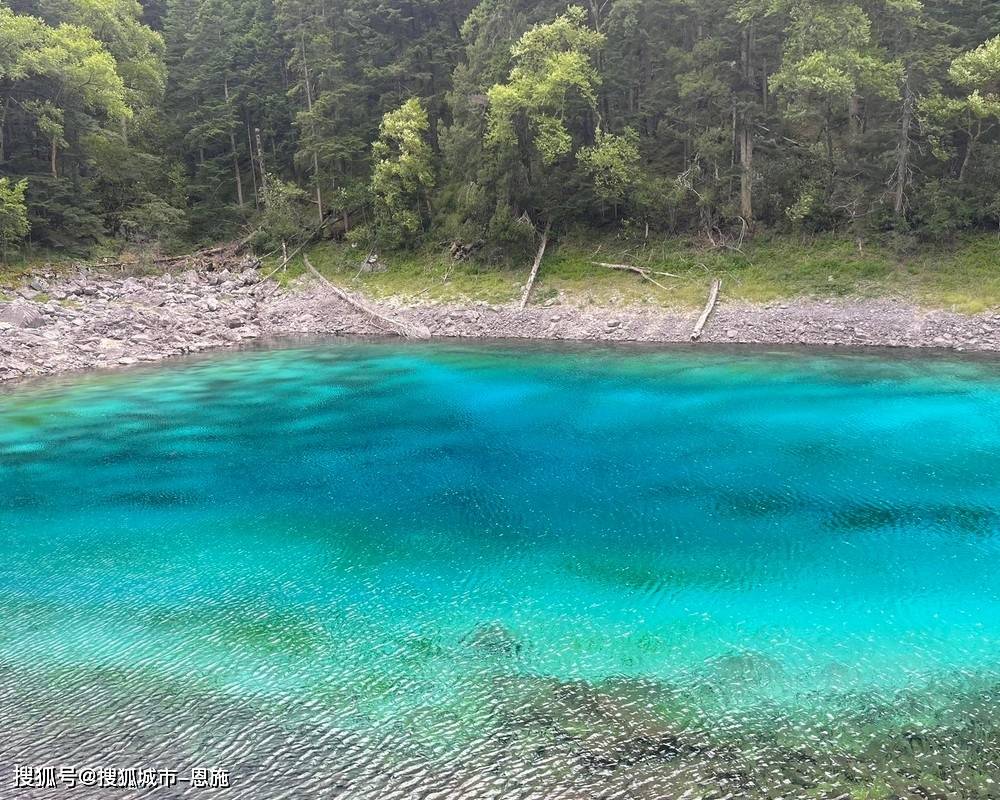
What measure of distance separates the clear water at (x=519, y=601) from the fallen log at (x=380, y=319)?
1386 centimetres

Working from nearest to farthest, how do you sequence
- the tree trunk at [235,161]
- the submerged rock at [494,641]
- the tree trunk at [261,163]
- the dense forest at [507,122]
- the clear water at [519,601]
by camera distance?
1. the clear water at [519,601]
2. the submerged rock at [494,641]
3. the dense forest at [507,122]
4. the tree trunk at [261,163]
5. the tree trunk at [235,161]

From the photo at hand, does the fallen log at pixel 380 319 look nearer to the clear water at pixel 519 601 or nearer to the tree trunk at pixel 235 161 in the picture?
the tree trunk at pixel 235 161

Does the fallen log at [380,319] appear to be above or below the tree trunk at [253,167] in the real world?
below

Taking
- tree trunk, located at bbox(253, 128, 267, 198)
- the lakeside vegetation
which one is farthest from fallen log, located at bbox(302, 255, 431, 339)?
tree trunk, located at bbox(253, 128, 267, 198)

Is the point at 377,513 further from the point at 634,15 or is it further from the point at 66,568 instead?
the point at 634,15

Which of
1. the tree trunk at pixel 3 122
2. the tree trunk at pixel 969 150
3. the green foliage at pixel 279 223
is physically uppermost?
Answer: the tree trunk at pixel 3 122

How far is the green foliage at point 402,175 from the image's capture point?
3725 cm

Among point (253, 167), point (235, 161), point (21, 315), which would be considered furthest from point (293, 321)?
point (235, 161)

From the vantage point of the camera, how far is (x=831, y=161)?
30.9 metres

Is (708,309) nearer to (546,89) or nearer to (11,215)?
(546,89)

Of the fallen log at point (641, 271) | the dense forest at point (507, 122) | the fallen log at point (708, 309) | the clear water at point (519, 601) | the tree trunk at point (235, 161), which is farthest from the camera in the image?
the tree trunk at point (235, 161)

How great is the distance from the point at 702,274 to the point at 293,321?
65.5 feet

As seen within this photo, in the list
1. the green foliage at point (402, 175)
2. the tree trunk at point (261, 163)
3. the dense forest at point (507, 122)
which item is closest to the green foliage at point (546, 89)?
the dense forest at point (507, 122)

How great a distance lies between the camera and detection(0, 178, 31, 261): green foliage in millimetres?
31969
